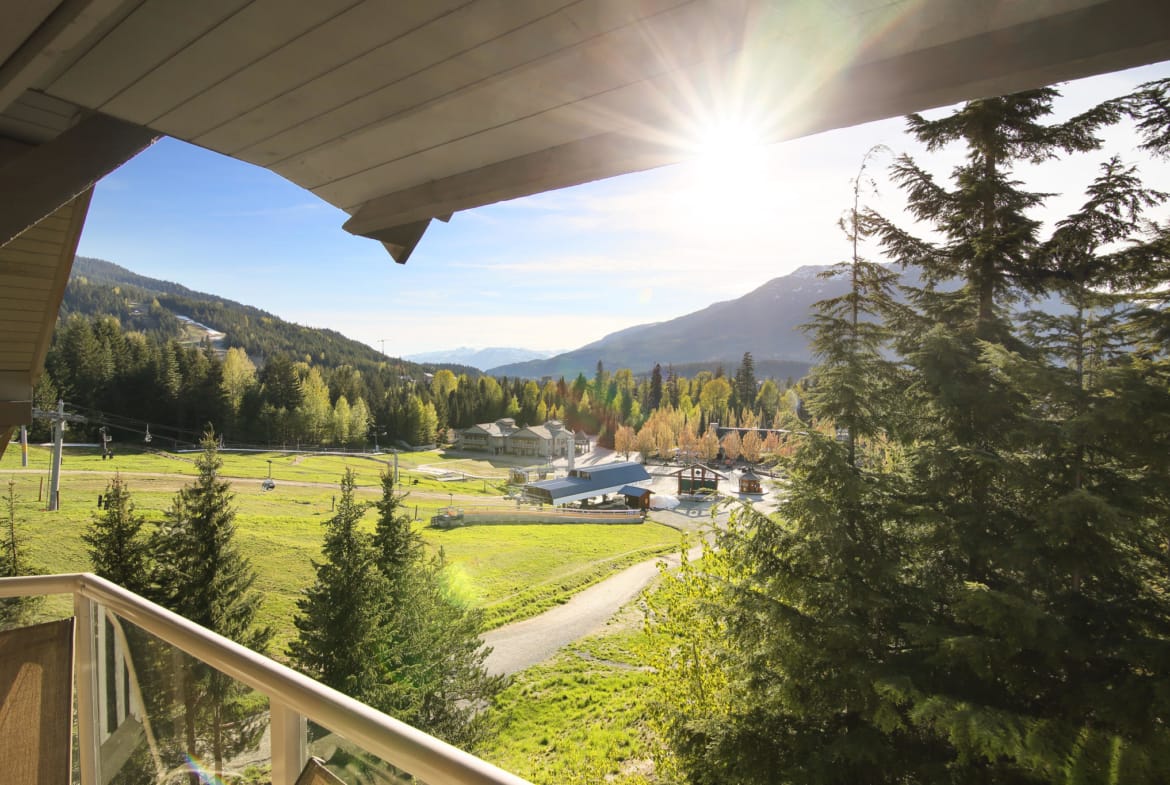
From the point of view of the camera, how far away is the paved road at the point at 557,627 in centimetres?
A: 1476

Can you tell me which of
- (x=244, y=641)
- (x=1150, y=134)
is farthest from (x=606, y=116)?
(x=244, y=641)

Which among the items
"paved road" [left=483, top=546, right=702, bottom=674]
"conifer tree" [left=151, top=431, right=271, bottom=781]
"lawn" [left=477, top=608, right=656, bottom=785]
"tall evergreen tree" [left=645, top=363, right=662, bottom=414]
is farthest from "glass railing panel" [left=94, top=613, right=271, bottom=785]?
"tall evergreen tree" [left=645, top=363, right=662, bottom=414]

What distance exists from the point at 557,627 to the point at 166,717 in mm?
16797

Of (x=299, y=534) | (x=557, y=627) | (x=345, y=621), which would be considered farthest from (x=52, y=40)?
(x=299, y=534)

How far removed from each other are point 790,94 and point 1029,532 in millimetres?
5141

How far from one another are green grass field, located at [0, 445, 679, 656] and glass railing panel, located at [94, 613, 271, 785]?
1066 cm

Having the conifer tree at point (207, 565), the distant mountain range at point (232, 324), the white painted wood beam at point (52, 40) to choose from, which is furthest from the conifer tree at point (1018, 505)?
the distant mountain range at point (232, 324)

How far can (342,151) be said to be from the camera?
56.1 inches

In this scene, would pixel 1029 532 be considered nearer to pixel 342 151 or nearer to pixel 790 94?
pixel 790 94

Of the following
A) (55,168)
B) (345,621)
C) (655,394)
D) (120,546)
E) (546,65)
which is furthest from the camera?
(655,394)

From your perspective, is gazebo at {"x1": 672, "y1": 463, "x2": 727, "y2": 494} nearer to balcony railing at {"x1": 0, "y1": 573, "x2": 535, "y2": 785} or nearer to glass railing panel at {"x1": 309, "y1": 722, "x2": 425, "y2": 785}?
balcony railing at {"x1": 0, "y1": 573, "x2": 535, "y2": 785}

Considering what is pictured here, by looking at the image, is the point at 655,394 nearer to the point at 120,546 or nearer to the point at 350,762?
the point at 120,546

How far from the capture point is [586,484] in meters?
38.9

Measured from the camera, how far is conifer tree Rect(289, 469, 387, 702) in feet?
28.3
